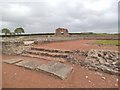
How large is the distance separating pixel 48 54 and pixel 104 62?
3.22 m

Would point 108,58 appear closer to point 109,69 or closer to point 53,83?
point 109,69

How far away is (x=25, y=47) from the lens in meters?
8.98

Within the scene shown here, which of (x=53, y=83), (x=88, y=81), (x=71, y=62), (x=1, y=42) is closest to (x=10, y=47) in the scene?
(x=1, y=42)

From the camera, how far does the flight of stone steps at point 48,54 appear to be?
7.38m

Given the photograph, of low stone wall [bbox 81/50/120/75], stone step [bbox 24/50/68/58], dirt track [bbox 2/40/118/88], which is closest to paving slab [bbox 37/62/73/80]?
dirt track [bbox 2/40/118/88]

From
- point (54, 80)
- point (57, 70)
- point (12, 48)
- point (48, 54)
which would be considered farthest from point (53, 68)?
point (12, 48)

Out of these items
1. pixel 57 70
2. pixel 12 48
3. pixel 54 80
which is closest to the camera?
pixel 54 80

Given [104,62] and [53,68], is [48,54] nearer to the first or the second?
[53,68]

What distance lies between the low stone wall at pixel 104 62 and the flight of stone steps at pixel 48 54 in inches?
54.8

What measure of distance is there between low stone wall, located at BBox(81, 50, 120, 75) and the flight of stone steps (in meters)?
1.39

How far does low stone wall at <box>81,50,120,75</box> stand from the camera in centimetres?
577

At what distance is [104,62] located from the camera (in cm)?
616

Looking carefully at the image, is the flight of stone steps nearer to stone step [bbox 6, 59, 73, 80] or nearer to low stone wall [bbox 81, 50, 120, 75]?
stone step [bbox 6, 59, 73, 80]

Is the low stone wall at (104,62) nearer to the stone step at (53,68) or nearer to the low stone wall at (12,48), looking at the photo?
the stone step at (53,68)
